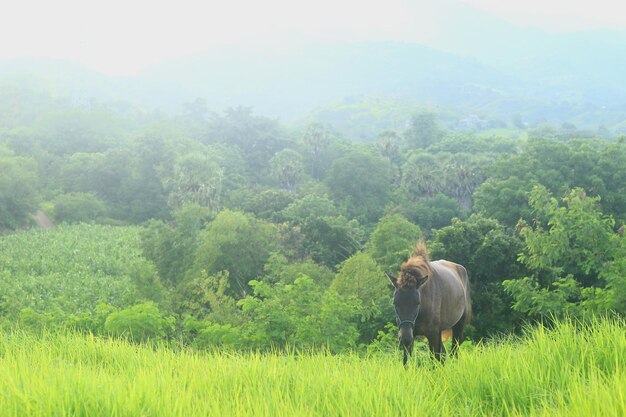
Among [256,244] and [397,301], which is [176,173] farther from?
[397,301]

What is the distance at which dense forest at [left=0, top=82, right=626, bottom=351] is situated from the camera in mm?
18922

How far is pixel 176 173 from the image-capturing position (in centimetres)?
8056

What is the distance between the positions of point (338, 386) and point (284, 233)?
149 feet

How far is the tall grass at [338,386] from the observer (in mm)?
4316

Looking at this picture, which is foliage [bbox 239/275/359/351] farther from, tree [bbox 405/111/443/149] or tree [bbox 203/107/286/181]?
tree [bbox 405/111/443/149]

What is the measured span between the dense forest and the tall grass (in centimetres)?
758

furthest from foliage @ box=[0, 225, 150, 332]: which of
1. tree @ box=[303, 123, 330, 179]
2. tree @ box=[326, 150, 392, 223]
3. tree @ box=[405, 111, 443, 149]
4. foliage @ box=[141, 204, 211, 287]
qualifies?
tree @ box=[405, 111, 443, 149]

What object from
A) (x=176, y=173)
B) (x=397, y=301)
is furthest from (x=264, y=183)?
(x=397, y=301)

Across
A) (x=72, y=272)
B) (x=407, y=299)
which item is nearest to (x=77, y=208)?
(x=72, y=272)

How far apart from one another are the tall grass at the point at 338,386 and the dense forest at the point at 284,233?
7582mm

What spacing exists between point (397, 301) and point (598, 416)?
4470mm

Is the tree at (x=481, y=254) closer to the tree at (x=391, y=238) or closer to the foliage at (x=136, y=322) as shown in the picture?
the tree at (x=391, y=238)

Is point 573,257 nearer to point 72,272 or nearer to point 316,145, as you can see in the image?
point 72,272

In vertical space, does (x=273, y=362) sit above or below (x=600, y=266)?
above
